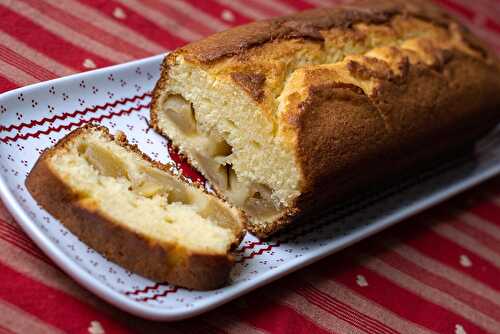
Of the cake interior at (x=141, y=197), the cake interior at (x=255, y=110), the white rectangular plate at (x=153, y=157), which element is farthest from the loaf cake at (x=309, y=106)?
the cake interior at (x=141, y=197)

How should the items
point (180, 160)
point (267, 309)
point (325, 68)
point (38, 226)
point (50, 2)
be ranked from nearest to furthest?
point (38, 226), point (267, 309), point (325, 68), point (180, 160), point (50, 2)

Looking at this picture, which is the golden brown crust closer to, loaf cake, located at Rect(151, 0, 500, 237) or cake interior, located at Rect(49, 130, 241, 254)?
loaf cake, located at Rect(151, 0, 500, 237)

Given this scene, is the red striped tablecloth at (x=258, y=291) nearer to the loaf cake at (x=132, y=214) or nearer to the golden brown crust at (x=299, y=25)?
the loaf cake at (x=132, y=214)

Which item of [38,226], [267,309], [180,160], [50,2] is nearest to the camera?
[38,226]

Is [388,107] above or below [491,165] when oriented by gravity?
above

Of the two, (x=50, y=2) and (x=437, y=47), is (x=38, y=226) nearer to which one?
(x=50, y=2)

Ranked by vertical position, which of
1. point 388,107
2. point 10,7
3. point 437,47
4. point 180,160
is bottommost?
point 180,160

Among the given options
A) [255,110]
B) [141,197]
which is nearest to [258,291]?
[141,197]

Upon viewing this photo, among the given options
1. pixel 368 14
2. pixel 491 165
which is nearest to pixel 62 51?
pixel 368 14
